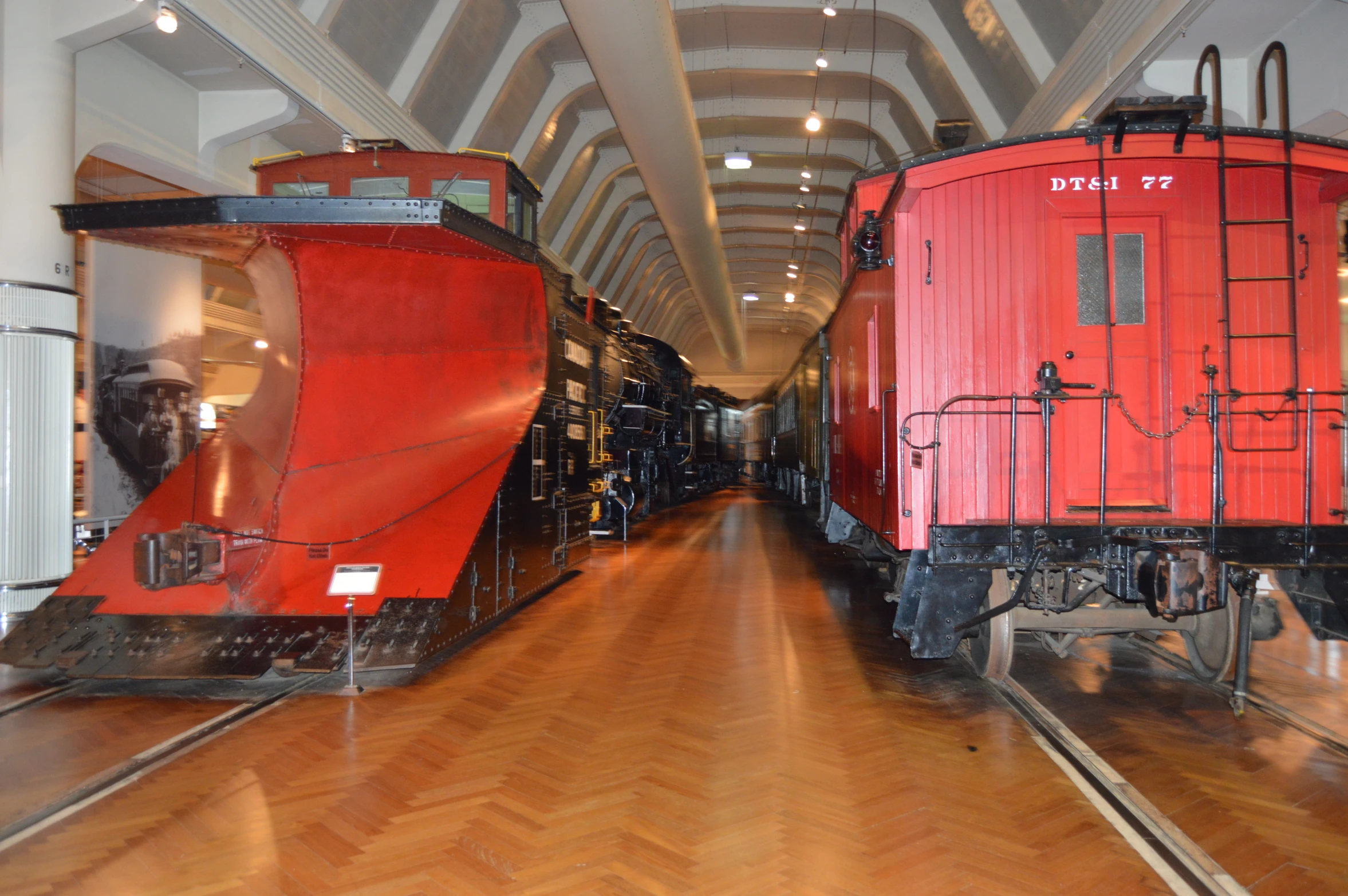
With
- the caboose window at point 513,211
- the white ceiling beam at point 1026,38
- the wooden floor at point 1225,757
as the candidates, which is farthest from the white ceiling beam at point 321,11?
the wooden floor at point 1225,757

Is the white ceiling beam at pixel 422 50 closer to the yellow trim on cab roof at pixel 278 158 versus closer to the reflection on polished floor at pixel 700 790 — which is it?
the yellow trim on cab roof at pixel 278 158

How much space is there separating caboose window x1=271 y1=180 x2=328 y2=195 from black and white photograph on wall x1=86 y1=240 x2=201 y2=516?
9.85 feet

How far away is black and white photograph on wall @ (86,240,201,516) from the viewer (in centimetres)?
752

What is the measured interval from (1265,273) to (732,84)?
32.0 feet

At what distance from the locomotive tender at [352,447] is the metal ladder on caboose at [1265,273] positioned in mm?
4076

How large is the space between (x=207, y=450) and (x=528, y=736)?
3.45 meters

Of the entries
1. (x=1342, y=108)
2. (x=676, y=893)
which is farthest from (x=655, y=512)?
(x=676, y=893)

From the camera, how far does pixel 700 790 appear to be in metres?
3.10

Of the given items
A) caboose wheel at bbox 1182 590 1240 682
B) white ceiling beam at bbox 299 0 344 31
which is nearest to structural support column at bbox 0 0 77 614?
white ceiling beam at bbox 299 0 344 31

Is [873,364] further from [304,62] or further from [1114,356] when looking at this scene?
[304,62]

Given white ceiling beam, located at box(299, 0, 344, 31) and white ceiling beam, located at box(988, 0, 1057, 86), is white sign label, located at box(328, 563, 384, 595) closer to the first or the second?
white ceiling beam, located at box(299, 0, 344, 31)

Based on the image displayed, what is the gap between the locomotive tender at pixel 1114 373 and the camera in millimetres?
3904

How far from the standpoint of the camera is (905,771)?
129 inches

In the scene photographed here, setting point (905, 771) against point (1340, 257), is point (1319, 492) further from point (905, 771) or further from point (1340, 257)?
point (905, 771)
